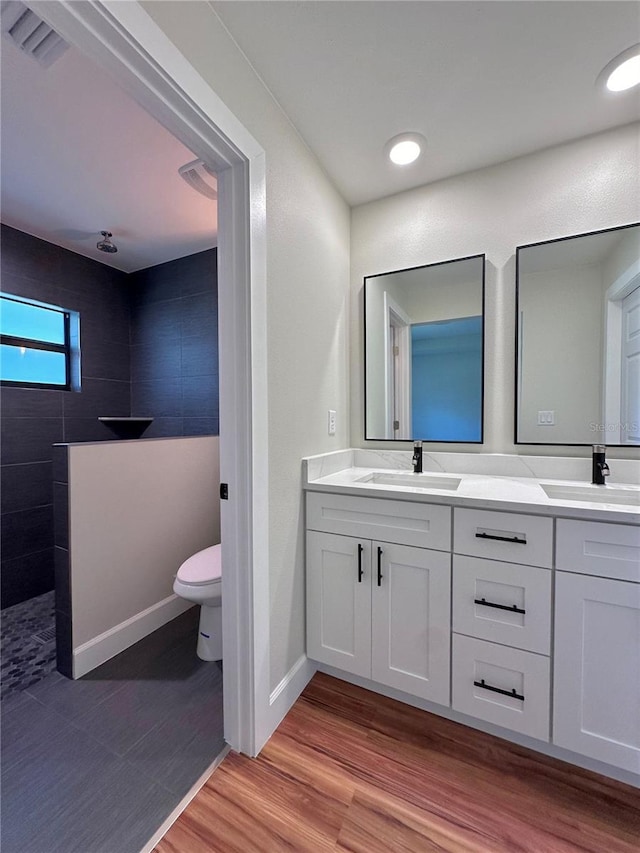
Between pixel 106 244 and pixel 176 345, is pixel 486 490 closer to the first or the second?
pixel 176 345

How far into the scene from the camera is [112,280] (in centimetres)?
294

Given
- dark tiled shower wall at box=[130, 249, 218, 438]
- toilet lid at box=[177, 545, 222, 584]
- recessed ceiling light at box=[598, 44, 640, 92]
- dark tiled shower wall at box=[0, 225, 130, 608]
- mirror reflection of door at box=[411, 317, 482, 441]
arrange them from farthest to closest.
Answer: dark tiled shower wall at box=[130, 249, 218, 438]
dark tiled shower wall at box=[0, 225, 130, 608]
mirror reflection of door at box=[411, 317, 482, 441]
toilet lid at box=[177, 545, 222, 584]
recessed ceiling light at box=[598, 44, 640, 92]

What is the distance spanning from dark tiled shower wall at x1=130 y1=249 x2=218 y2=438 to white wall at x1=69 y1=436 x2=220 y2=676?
1.70ft

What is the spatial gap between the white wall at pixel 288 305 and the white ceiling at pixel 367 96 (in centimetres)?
10

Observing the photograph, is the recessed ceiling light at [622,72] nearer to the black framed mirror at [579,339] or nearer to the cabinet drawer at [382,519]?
the black framed mirror at [579,339]

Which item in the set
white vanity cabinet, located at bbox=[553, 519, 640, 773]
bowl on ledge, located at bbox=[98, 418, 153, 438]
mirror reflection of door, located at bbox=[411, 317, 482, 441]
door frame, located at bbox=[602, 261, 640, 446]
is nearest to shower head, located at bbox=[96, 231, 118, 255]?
bowl on ledge, located at bbox=[98, 418, 153, 438]

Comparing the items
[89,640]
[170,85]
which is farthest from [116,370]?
[170,85]

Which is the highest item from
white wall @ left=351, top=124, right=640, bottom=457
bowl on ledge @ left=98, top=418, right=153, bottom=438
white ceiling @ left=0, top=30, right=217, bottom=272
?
white ceiling @ left=0, top=30, right=217, bottom=272

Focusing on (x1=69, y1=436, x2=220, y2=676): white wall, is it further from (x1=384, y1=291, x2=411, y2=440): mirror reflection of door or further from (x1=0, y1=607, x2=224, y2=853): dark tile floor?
(x1=384, y1=291, x2=411, y2=440): mirror reflection of door

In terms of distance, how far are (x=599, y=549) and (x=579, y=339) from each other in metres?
0.97

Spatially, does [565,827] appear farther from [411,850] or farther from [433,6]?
[433,6]

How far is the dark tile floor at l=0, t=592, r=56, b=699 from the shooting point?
159 centimetres

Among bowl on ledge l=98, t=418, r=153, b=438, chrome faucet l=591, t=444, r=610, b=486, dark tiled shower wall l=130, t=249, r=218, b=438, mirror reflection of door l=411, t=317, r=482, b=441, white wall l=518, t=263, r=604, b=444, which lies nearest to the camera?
chrome faucet l=591, t=444, r=610, b=486

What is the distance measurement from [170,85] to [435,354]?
1480mm
